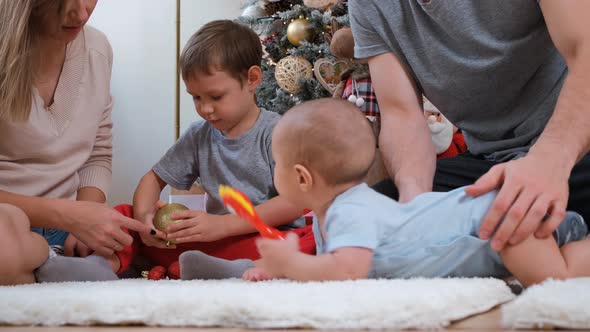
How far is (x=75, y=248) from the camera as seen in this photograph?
166 centimetres

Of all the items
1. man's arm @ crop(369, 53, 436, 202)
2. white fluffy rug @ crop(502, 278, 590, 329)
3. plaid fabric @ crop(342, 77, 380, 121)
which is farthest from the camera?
plaid fabric @ crop(342, 77, 380, 121)

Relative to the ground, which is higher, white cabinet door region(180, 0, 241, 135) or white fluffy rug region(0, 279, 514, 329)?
white fluffy rug region(0, 279, 514, 329)

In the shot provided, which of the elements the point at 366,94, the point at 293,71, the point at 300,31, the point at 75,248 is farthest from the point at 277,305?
the point at 300,31

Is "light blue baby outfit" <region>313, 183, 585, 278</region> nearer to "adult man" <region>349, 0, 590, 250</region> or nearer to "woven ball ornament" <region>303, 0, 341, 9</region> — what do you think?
"adult man" <region>349, 0, 590, 250</region>

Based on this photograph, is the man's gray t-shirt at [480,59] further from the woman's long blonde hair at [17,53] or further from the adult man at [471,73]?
the woman's long blonde hair at [17,53]

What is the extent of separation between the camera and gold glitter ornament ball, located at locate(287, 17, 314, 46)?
10.2 ft

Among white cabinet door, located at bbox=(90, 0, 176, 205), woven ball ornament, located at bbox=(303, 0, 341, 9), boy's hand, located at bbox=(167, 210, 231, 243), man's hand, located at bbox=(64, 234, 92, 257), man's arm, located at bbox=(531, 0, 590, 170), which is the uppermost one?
man's arm, located at bbox=(531, 0, 590, 170)

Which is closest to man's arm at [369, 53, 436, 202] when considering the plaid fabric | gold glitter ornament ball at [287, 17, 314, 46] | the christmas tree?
the plaid fabric

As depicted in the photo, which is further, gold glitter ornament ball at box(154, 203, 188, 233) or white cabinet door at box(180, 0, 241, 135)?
white cabinet door at box(180, 0, 241, 135)

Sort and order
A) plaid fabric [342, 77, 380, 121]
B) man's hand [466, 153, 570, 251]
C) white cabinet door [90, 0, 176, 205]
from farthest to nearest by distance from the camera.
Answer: white cabinet door [90, 0, 176, 205] < plaid fabric [342, 77, 380, 121] < man's hand [466, 153, 570, 251]

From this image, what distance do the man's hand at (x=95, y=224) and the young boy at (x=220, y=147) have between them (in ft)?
0.45

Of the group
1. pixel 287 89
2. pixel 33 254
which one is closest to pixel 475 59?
pixel 33 254

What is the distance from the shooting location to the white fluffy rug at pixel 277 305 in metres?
0.79

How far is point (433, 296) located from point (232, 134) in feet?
3.69
